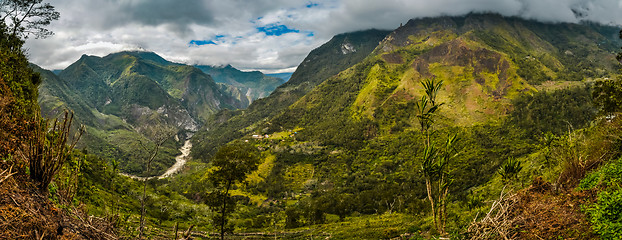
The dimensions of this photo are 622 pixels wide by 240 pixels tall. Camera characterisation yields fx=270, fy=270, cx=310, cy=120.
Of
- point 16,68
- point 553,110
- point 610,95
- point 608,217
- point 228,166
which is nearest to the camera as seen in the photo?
point 608,217

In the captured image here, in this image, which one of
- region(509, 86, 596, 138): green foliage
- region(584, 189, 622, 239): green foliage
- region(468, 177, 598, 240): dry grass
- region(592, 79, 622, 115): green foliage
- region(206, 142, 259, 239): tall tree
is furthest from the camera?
region(509, 86, 596, 138): green foliage

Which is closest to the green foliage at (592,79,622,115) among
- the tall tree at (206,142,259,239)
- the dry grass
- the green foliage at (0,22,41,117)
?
the dry grass

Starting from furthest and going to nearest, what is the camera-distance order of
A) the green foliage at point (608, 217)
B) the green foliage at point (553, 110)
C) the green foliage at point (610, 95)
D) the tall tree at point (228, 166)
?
1. the green foliage at point (553, 110)
2. the green foliage at point (610, 95)
3. the tall tree at point (228, 166)
4. the green foliage at point (608, 217)

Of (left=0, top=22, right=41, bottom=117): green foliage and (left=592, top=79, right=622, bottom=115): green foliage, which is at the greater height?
(left=0, top=22, right=41, bottom=117): green foliage

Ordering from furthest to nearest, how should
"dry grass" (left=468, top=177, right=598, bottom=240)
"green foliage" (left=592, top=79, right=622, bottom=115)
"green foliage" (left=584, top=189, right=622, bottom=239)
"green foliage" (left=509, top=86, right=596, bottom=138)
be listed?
"green foliage" (left=509, top=86, right=596, bottom=138), "green foliage" (left=592, top=79, right=622, bottom=115), "dry grass" (left=468, top=177, right=598, bottom=240), "green foliage" (left=584, top=189, right=622, bottom=239)

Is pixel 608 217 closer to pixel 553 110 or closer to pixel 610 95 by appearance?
pixel 610 95

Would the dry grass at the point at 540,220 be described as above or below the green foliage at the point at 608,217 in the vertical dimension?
below

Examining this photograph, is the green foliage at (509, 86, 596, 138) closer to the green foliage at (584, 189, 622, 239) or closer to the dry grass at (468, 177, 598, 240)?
the dry grass at (468, 177, 598, 240)

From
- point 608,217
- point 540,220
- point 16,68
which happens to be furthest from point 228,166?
point 16,68

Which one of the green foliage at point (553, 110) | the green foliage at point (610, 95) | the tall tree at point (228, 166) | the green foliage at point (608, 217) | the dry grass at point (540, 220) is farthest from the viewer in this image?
the green foliage at point (553, 110)

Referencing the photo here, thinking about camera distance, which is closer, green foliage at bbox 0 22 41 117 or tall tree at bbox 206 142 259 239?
tall tree at bbox 206 142 259 239

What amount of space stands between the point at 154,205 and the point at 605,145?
85754 mm

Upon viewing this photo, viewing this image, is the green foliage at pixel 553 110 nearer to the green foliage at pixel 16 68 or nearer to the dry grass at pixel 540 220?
the dry grass at pixel 540 220

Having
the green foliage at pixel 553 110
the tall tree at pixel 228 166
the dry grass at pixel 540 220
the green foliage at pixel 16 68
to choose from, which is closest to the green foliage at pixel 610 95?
the dry grass at pixel 540 220
